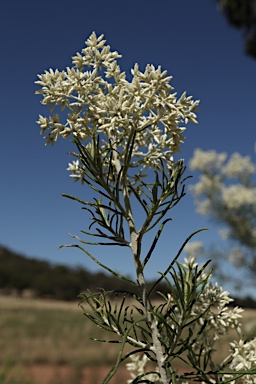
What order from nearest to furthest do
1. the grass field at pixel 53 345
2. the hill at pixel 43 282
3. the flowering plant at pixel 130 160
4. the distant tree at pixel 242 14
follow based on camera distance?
the flowering plant at pixel 130 160
the distant tree at pixel 242 14
the grass field at pixel 53 345
the hill at pixel 43 282

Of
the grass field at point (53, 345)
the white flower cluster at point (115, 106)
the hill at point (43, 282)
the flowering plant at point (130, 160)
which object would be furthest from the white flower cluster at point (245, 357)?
the hill at point (43, 282)

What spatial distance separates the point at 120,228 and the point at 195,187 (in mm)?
7644

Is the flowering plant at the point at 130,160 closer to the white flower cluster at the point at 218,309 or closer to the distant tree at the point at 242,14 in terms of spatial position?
the white flower cluster at the point at 218,309

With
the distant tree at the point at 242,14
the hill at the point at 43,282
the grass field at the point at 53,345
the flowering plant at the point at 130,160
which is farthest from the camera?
the hill at the point at 43,282

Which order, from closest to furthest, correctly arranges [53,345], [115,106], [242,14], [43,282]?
1. [115,106]
2. [242,14]
3. [53,345]
4. [43,282]

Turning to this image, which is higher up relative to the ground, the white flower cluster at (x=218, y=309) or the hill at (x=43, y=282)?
the hill at (x=43, y=282)

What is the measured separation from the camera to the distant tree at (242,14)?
10348 millimetres

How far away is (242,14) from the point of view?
33.9 feet

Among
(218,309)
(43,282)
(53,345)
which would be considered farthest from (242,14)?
(43,282)

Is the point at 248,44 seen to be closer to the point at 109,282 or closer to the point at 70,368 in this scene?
the point at 70,368

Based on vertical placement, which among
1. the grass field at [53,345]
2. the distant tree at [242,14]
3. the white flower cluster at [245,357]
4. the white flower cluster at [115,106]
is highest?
the distant tree at [242,14]

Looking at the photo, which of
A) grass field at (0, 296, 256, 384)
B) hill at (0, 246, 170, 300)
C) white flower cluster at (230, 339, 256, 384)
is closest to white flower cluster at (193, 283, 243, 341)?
white flower cluster at (230, 339, 256, 384)

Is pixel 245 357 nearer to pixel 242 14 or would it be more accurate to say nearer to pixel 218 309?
pixel 218 309

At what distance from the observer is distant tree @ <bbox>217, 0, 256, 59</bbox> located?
10348 millimetres
